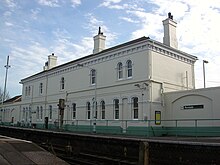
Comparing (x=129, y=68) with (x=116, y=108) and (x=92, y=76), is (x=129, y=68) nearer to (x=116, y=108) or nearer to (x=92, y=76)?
(x=116, y=108)

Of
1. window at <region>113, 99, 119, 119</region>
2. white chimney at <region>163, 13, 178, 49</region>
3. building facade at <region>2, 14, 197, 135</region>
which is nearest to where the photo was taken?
building facade at <region>2, 14, 197, 135</region>

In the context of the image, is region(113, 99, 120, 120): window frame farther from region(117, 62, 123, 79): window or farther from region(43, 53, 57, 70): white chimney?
region(43, 53, 57, 70): white chimney

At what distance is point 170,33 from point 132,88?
750 cm

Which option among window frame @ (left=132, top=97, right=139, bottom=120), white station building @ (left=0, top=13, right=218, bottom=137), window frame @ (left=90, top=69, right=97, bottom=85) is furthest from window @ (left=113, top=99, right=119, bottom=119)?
window frame @ (left=90, top=69, right=97, bottom=85)

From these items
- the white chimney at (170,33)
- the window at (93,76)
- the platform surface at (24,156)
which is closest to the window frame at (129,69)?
the white chimney at (170,33)

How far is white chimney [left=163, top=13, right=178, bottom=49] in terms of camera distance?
28000mm

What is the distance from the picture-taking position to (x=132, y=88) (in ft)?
84.3

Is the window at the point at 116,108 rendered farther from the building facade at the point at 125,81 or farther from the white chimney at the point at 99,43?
the white chimney at the point at 99,43

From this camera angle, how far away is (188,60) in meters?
29.6

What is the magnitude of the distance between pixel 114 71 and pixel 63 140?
510 inches

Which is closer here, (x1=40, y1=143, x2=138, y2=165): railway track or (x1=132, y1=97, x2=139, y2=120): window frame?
(x1=40, y1=143, x2=138, y2=165): railway track

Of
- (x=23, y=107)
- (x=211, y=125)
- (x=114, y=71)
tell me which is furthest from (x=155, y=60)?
(x=23, y=107)

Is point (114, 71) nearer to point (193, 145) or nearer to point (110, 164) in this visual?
point (110, 164)

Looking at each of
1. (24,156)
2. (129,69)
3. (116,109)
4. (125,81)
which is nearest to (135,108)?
(116,109)
